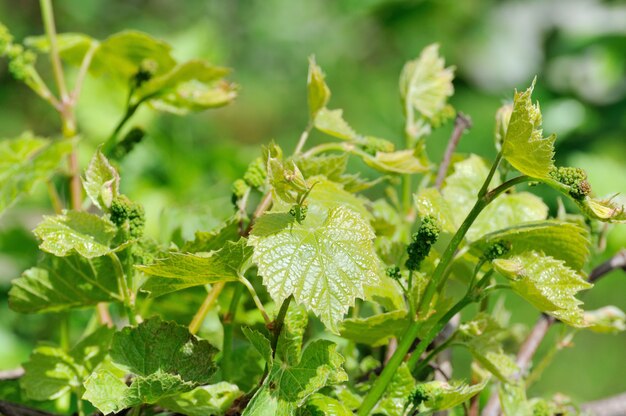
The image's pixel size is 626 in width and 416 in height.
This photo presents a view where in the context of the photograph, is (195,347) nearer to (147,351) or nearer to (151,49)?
(147,351)

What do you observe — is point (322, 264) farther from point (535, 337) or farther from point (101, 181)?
point (535, 337)

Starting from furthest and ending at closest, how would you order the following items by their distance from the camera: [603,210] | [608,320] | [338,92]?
[338,92] < [608,320] < [603,210]

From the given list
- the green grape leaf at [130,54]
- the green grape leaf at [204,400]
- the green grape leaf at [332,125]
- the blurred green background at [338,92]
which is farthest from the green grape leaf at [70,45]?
the green grape leaf at [204,400]

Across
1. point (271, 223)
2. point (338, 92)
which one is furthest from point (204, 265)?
point (338, 92)

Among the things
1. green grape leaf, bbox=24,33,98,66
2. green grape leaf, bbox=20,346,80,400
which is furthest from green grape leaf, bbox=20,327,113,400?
green grape leaf, bbox=24,33,98,66

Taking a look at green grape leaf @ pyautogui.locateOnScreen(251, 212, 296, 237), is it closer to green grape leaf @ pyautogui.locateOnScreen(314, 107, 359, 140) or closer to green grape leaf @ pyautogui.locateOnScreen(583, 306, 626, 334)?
green grape leaf @ pyautogui.locateOnScreen(314, 107, 359, 140)

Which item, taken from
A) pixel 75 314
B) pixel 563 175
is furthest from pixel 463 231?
pixel 75 314

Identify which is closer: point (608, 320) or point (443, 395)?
point (443, 395)
